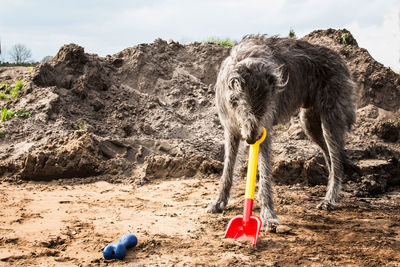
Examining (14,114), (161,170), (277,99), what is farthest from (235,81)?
(14,114)

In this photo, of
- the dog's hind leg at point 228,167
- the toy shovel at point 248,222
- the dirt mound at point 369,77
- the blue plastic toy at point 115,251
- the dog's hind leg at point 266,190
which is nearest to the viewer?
the blue plastic toy at point 115,251

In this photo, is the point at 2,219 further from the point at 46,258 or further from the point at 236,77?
the point at 236,77

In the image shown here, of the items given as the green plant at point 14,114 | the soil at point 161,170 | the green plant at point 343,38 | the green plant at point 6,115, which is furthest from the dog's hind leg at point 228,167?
the green plant at point 343,38

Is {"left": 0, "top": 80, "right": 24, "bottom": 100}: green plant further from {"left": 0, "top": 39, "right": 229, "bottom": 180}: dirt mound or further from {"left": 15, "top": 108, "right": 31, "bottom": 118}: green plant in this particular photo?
{"left": 15, "top": 108, "right": 31, "bottom": 118}: green plant

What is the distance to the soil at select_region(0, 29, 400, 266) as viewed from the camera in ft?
11.4

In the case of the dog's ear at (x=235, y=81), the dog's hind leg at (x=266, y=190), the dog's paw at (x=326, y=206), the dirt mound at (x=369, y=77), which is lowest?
the dog's paw at (x=326, y=206)

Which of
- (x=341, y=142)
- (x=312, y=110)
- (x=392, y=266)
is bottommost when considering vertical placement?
(x=392, y=266)

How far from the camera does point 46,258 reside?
10.4 feet

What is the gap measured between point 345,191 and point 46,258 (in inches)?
185

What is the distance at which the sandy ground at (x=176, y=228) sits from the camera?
3227 millimetres

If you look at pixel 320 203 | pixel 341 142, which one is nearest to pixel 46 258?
pixel 320 203

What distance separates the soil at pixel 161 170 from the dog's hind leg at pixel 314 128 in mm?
484

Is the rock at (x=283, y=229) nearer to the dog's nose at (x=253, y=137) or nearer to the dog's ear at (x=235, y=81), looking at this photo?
the dog's nose at (x=253, y=137)

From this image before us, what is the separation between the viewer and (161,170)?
6531mm
